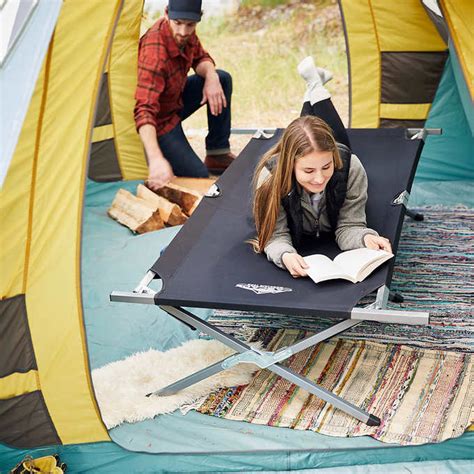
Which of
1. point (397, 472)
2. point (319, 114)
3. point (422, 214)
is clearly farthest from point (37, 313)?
point (422, 214)

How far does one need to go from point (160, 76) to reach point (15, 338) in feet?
7.32

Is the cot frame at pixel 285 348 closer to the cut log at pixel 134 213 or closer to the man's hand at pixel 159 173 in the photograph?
the cut log at pixel 134 213

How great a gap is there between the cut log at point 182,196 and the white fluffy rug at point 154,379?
4.00 feet

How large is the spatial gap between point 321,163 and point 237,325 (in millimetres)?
778

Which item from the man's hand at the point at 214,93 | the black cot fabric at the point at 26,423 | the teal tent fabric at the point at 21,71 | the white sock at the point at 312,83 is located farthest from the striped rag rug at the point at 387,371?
the man's hand at the point at 214,93

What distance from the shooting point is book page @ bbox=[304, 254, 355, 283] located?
8.55 ft

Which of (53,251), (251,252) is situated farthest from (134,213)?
(53,251)

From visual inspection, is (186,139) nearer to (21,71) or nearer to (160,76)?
(160,76)

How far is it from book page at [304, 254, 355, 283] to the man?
163cm

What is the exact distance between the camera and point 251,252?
2.94 m

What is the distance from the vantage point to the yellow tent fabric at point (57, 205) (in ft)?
7.80

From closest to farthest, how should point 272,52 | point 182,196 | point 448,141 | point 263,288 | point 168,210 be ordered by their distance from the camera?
point 263,288, point 168,210, point 182,196, point 448,141, point 272,52

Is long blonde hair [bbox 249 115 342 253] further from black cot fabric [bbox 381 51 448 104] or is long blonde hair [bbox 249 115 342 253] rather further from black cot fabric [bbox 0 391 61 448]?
black cot fabric [bbox 381 51 448 104]

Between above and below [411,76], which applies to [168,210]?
below
